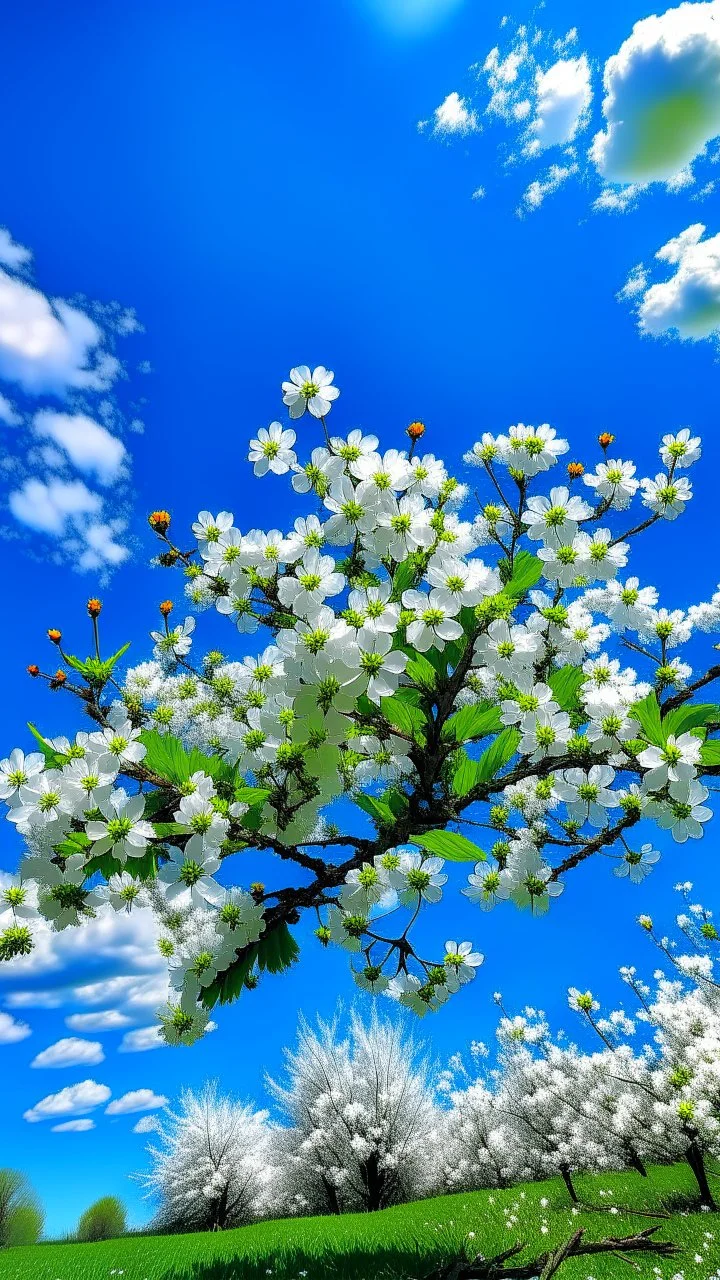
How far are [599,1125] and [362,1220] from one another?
611cm

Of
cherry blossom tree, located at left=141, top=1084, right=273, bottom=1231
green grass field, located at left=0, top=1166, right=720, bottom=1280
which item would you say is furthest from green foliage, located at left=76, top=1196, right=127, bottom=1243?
green grass field, located at left=0, top=1166, right=720, bottom=1280

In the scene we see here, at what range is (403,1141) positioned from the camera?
816 inches

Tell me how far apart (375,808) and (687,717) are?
143 cm

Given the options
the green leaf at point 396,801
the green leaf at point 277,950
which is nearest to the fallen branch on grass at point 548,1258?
the green leaf at point 396,801

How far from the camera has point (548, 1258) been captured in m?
1.36

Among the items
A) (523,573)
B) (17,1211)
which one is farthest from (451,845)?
(17,1211)

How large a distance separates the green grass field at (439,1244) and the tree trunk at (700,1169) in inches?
17.1

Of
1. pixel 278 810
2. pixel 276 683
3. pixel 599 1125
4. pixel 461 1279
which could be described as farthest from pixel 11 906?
pixel 599 1125

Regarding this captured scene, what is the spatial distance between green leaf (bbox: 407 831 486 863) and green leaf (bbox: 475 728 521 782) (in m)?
0.45

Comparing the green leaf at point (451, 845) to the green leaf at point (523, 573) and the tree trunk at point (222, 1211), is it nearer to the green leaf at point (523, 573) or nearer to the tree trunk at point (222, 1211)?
the green leaf at point (523, 573)

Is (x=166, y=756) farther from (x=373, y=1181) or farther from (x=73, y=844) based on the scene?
(x=373, y=1181)

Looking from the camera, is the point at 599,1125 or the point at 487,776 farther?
the point at 599,1125

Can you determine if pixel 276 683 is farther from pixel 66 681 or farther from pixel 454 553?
pixel 66 681

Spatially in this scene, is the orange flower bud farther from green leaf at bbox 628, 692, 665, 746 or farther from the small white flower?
green leaf at bbox 628, 692, 665, 746
